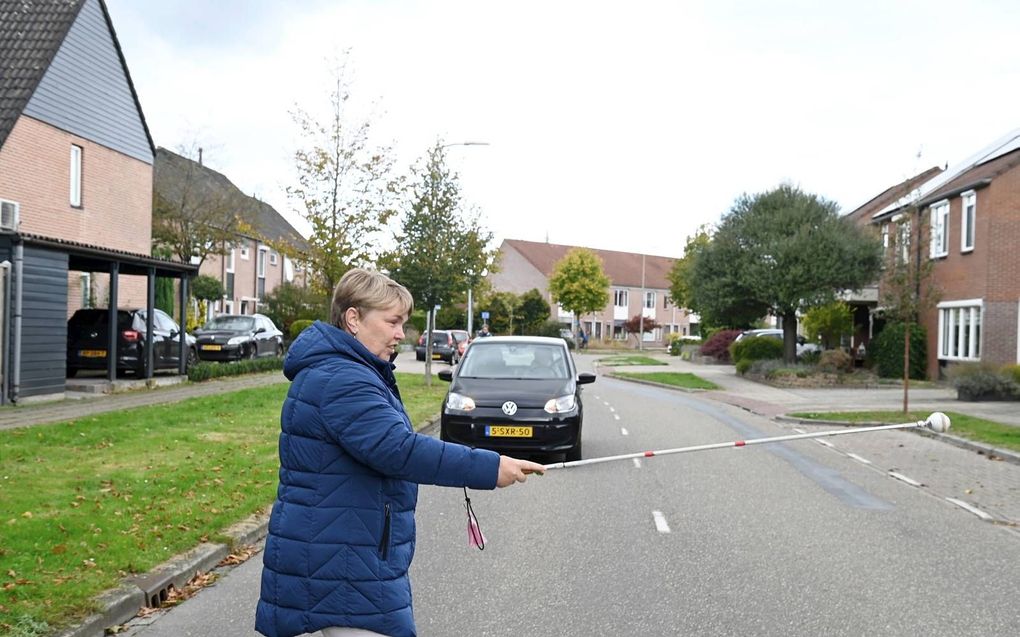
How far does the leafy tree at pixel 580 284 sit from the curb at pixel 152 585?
63.0 metres

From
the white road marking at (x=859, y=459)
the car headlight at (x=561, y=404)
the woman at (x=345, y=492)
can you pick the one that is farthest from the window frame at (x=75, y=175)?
the woman at (x=345, y=492)

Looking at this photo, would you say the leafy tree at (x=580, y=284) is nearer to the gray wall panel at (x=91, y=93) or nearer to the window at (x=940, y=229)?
the window at (x=940, y=229)

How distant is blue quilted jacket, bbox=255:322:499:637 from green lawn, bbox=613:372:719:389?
86.0ft

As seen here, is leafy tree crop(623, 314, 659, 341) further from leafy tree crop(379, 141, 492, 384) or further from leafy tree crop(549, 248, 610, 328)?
leafy tree crop(379, 141, 492, 384)

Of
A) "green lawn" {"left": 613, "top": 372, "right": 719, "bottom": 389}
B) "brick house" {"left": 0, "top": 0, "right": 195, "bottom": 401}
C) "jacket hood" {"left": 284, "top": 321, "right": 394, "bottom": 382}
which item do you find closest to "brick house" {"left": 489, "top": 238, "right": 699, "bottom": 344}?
"green lawn" {"left": 613, "top": 372, "right": 719, "bottom": 389}

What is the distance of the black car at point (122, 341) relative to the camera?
19688 millimetres

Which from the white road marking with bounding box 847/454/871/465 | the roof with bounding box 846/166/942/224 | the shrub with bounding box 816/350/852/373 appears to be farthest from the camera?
the roof with bounding box 846/166/942/224

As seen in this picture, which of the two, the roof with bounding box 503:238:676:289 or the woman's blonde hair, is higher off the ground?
the roof with bounding box 503:238:676:289

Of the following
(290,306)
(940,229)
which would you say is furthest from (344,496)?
(290,306)

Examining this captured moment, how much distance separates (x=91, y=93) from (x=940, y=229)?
25665 millimetres

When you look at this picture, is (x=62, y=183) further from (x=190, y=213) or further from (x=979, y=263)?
(x=979, y=263)

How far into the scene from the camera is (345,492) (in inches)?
114

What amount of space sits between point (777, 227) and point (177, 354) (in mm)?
19931

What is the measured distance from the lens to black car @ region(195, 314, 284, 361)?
27.4 m
